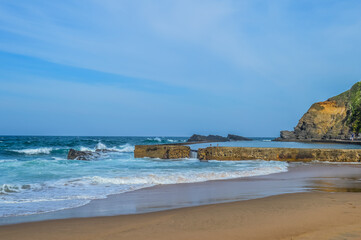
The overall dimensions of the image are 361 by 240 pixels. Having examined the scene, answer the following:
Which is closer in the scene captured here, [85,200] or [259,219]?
[259,219]

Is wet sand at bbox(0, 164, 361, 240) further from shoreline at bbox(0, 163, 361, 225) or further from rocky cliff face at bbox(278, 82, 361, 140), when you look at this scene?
rocky cliff face at bbox(278, 82, 361, 140)

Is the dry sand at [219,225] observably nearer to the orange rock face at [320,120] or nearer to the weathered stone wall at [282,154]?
the weathered stone wall at [282,154]

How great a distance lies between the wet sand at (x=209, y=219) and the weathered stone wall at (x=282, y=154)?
1106 cm

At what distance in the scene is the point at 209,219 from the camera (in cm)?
507

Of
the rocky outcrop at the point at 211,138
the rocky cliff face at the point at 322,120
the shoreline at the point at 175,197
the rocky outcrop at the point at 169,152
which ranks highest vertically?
the rocky cliff face at the point at 322,120

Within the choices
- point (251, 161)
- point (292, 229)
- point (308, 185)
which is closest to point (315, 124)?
point (251, 161)

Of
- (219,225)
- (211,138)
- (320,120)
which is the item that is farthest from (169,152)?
(320,120)

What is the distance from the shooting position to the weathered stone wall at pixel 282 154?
17406 millimetres

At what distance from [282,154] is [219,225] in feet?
48.5

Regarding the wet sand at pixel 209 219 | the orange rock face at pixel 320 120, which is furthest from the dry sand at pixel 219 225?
the orange rock face at pixel 320 120

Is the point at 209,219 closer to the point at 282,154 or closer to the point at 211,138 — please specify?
the point at 282,154

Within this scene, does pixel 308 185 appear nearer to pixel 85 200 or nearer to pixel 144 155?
pixel 85 200

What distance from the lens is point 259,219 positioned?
16.5ft

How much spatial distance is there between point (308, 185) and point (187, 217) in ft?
18.0
